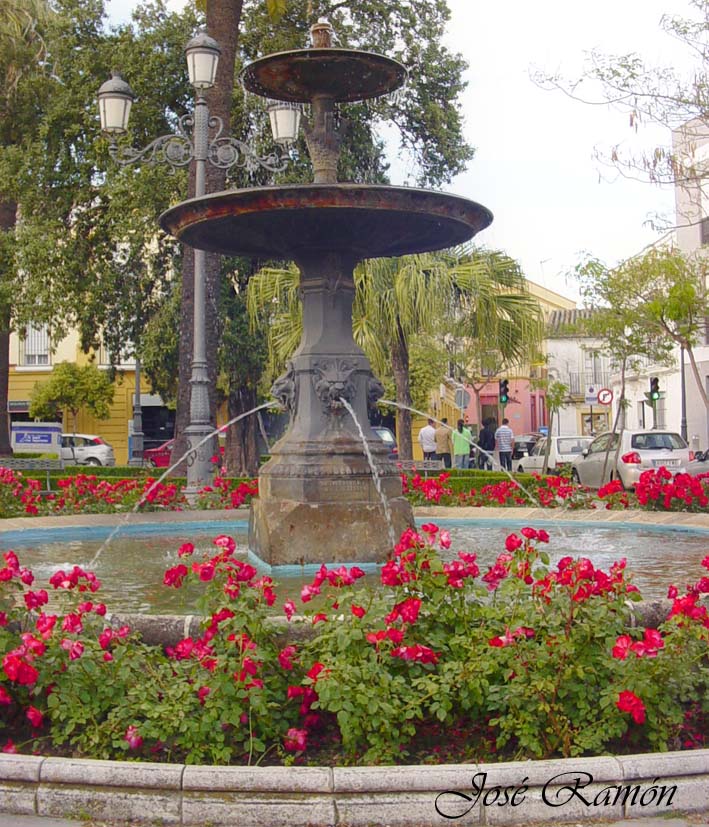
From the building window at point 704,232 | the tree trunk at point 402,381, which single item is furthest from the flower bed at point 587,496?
the building window at point 704,232

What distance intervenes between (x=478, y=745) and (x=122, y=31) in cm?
2145

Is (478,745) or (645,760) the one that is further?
(478,745)

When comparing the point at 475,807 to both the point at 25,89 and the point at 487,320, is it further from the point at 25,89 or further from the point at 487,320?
the point at 25,89

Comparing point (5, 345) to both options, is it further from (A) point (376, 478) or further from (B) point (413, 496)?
(A) point (376, 478)

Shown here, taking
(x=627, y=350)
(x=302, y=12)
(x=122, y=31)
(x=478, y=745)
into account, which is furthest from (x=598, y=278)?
(x=478, y=745)

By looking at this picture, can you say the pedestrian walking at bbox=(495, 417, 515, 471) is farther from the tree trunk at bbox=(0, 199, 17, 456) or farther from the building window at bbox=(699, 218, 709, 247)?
the building window at bbox=(699, 218, 709, 247)

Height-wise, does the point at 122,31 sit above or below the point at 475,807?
above

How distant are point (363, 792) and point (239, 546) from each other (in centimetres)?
562

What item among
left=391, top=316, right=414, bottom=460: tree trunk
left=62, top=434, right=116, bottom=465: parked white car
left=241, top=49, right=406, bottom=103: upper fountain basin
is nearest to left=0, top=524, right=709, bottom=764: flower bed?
left=241, top=49, right=406, bottom=103: upper fountain basin

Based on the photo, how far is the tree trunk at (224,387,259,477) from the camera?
2334cm

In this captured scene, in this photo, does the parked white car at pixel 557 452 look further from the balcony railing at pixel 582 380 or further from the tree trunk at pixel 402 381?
the balcony railing at pixel 582 380

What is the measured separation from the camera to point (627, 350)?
2705 cm

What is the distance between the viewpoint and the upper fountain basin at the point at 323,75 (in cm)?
718

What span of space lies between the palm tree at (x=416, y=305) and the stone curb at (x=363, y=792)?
62.2 feet
